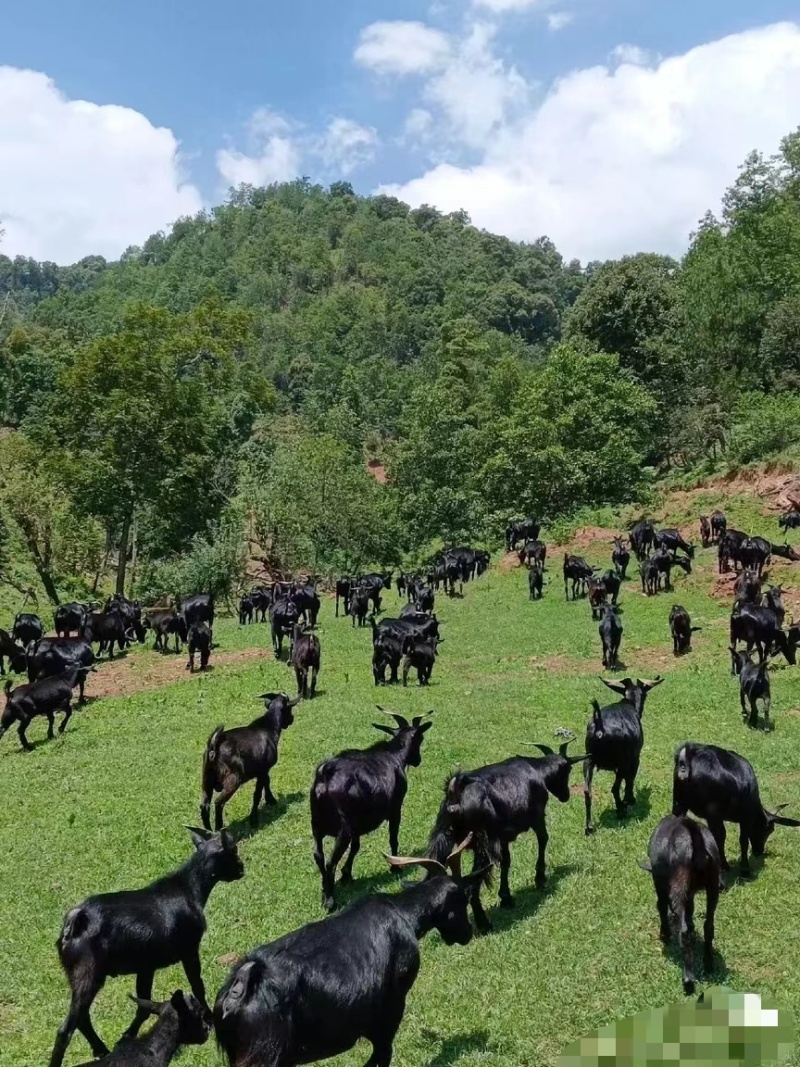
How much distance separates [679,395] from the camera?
180ft

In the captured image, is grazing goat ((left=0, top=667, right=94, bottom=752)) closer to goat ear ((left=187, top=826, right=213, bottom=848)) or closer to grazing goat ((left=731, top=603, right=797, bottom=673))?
goat ear ((left=187, top=826, right=213, bottom=848))

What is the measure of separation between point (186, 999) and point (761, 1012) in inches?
166

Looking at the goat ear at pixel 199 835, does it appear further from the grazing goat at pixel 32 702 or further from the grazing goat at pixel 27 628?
the grazing goat at pixel 27 628

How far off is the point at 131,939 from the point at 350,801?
3003 mm

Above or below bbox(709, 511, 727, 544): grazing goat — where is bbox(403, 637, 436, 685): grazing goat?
below

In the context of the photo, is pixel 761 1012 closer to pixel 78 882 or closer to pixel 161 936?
pixel 161 936

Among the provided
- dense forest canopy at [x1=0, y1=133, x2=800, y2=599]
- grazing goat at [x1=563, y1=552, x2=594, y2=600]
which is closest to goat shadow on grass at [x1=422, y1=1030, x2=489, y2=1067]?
grazing goat at [x1=563, y1=552, x2=594, y2=600]

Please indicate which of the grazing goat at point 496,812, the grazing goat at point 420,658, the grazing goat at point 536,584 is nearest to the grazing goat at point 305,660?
the grazing goat at point 420,658

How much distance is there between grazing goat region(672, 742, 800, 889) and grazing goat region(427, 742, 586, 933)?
1.47 metres

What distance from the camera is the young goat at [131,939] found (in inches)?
273

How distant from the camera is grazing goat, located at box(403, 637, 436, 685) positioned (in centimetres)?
2039

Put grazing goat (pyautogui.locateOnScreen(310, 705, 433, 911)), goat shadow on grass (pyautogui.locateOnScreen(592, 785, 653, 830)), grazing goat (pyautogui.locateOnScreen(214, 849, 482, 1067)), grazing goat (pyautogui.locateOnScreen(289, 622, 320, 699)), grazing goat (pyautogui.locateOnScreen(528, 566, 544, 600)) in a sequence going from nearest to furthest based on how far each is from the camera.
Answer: grazing goat (pyautogui.locateOnScreen(214, 849, 482, 1067))
grazing goat (pyautogui.locateOnScreen(310, 705, 433, 911))
goat shadow on grass (pyautogui.locateOnScreen(592, 785, 653, 830))
grazing goat (pyautogui.locateOnScreen(289, 622, 320, 699))
grazing goat (pyautogui.locateOnScreen(528, 566, 544, 600))

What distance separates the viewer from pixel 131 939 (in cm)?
717

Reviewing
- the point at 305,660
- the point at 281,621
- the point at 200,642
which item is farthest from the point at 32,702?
the point at 281,621
